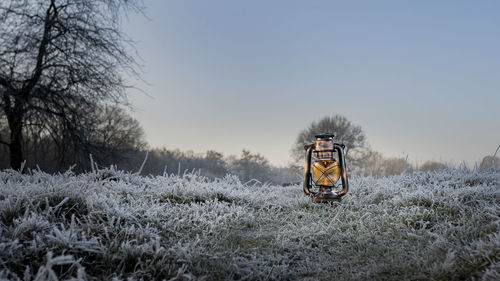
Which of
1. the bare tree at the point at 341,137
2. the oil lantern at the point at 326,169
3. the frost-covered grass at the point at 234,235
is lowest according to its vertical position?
the frost-covered grass at the point at 234,235

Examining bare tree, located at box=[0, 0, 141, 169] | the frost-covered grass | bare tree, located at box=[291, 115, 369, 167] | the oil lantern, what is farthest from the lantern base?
bare tree, located at box=[291, 115, 369, 167]

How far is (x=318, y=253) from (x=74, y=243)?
206cm

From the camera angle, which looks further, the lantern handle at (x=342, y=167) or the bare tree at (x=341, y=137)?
the bare tree at (x=341, y=137)

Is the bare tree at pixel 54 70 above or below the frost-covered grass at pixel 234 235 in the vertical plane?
above

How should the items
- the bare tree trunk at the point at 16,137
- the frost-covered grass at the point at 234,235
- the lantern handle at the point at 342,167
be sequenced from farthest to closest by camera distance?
the bare tree trunk at the point at 16,137, the lantern handle at the point at 342,167, the frost-covered grass at the point at 234,235

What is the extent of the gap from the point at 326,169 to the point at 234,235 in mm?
1867

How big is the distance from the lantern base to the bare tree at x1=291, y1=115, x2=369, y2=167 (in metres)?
14.6

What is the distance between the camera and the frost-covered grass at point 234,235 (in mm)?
2223

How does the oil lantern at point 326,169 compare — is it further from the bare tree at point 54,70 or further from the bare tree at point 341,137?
the bare tree at point 341,137

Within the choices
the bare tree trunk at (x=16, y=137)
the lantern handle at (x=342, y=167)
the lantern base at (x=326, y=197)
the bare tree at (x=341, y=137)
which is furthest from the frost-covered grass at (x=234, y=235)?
the bare tree at (x=341, y=137)

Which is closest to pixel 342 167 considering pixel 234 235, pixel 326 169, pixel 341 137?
pixel 326 169

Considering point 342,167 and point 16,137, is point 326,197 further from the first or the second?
point 16,137

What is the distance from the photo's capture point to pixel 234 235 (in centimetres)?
321

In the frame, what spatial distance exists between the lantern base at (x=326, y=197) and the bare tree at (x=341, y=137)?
14.6 meters
